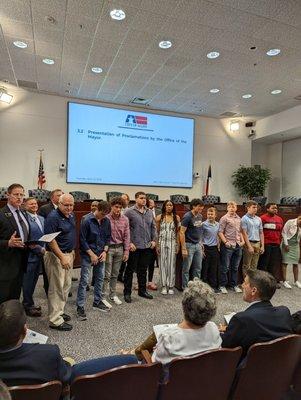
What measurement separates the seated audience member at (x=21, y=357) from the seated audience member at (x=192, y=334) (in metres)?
0.49

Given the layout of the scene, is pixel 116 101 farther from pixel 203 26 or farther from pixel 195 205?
pixel 195 205

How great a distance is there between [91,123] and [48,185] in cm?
233

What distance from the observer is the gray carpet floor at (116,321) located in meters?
2.72

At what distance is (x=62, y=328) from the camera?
300 cm

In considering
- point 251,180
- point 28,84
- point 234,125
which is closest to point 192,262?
point 28,84

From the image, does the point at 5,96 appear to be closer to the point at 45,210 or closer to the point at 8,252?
the point at 45,210

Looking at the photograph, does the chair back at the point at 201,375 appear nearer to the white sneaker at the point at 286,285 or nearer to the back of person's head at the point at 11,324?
the back of person's head at the point at 11,324

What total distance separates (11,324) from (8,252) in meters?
1.57

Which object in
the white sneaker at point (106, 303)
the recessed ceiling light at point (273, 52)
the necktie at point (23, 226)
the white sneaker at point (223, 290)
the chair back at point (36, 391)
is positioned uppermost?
the recessed ceiling light at point (273, 52)

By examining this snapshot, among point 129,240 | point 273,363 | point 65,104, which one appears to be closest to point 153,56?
point 65,104

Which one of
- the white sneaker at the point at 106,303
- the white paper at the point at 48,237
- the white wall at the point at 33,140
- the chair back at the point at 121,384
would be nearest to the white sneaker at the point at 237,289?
the white sneaker at the point at 106,303

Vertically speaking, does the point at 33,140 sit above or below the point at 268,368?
above

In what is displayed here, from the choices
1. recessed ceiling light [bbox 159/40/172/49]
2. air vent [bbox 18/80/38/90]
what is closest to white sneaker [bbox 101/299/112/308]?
recessed ceiling light [bbox 159/40/172/49]

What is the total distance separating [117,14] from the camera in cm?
496
